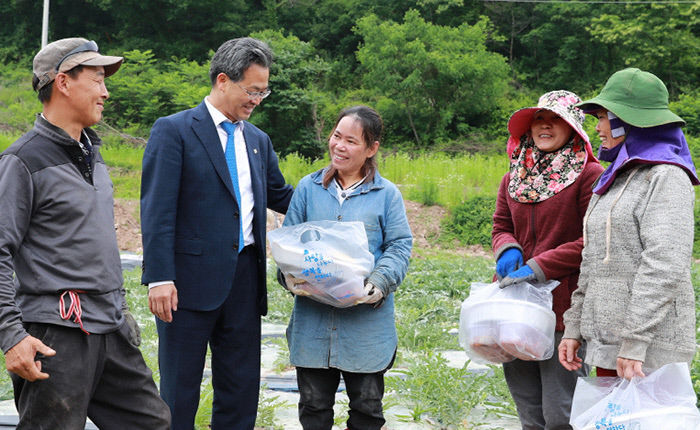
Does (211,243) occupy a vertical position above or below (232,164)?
below

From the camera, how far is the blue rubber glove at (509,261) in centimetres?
293

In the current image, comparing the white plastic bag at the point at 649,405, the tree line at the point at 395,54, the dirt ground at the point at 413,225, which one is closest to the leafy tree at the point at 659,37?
the tree line at the point at 395,54

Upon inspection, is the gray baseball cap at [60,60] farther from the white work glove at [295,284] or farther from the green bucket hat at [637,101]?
the green bucket hat at [637,101]

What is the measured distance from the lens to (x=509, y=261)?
294cm

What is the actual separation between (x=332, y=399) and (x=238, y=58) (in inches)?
58.3

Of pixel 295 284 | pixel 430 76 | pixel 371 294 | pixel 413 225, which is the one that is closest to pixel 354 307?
pixel 371 294

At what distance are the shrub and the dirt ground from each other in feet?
0.53

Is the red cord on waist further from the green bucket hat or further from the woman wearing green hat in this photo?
the green bucket hat

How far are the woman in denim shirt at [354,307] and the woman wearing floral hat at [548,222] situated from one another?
478 millimetres

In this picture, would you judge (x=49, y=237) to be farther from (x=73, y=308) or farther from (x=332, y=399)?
(x=332, y=399)

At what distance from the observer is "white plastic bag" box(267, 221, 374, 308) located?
291cm

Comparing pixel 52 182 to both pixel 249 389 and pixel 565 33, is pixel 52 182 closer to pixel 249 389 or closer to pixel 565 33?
pixel 249 389

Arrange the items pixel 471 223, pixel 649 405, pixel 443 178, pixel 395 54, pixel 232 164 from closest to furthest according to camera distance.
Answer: pixel 649 405 → pixel 232 164 → pixel 471 223 → pixel 443 178 → pixel 395 54

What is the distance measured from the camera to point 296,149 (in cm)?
2020
